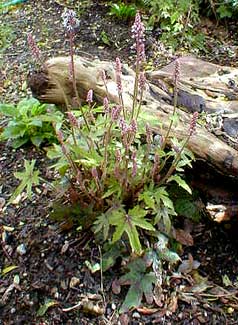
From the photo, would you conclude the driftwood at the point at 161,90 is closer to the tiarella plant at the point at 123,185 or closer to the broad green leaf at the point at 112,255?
the tiarella plant at the point at 123,185

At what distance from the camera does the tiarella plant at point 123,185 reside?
6.21 feet

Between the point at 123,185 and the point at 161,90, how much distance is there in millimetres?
744

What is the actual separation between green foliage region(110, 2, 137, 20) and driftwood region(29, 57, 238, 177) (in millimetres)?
1199

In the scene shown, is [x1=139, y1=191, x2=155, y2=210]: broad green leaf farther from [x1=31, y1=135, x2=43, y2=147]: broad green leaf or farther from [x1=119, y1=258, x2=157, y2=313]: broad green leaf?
[x1=31, y1=135, x2=43, y2=147]: broad green leaf

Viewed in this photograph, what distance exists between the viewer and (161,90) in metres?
2.54

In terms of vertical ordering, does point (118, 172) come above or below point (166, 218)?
above

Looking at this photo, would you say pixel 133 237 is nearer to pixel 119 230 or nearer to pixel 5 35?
pixel 119 230

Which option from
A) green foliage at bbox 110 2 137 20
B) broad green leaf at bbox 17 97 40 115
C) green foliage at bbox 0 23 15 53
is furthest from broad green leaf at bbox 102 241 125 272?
green foliage at bbox 110 2 137 20

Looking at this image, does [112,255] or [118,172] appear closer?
[118,172]

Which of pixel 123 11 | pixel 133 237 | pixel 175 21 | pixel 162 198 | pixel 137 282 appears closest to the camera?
pixel 133 237

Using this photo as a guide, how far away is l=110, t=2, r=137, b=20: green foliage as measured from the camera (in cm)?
384

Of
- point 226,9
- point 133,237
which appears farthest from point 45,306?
point 226,9

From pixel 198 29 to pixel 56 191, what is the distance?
7.22 feet

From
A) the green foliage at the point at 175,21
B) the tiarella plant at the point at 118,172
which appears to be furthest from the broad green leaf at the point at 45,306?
the green foliage at the point at 175,21
